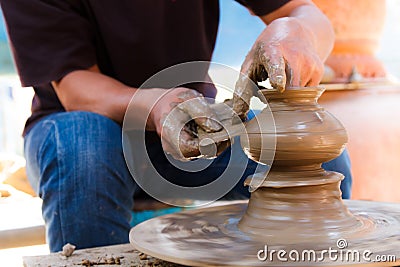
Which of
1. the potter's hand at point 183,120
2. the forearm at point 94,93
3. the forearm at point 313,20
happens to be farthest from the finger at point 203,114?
the forearm at point 313,20

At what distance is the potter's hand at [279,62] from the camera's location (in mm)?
1181

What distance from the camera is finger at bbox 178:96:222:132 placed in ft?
3.86

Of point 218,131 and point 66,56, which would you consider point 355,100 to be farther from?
point 218,131

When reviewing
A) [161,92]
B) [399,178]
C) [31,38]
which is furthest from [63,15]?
[399,178]

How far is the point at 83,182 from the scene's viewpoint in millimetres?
1409

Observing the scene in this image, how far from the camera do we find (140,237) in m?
1.14

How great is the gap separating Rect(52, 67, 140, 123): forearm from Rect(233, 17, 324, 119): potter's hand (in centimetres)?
45

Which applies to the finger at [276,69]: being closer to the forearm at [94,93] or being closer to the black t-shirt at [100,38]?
the forearm at [94,93]

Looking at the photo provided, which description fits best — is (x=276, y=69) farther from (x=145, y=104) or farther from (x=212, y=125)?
(x=145, y=104)

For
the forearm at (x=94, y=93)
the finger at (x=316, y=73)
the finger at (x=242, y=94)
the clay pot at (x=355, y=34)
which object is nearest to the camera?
the finger at (x=242, y=94)

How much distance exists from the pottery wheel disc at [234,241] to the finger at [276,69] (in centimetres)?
30

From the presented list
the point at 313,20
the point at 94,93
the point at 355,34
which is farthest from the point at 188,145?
the point at 355,34

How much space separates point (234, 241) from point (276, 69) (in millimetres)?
348

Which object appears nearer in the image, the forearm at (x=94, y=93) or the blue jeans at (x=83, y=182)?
the blue jeans at (x=83, y=182)
